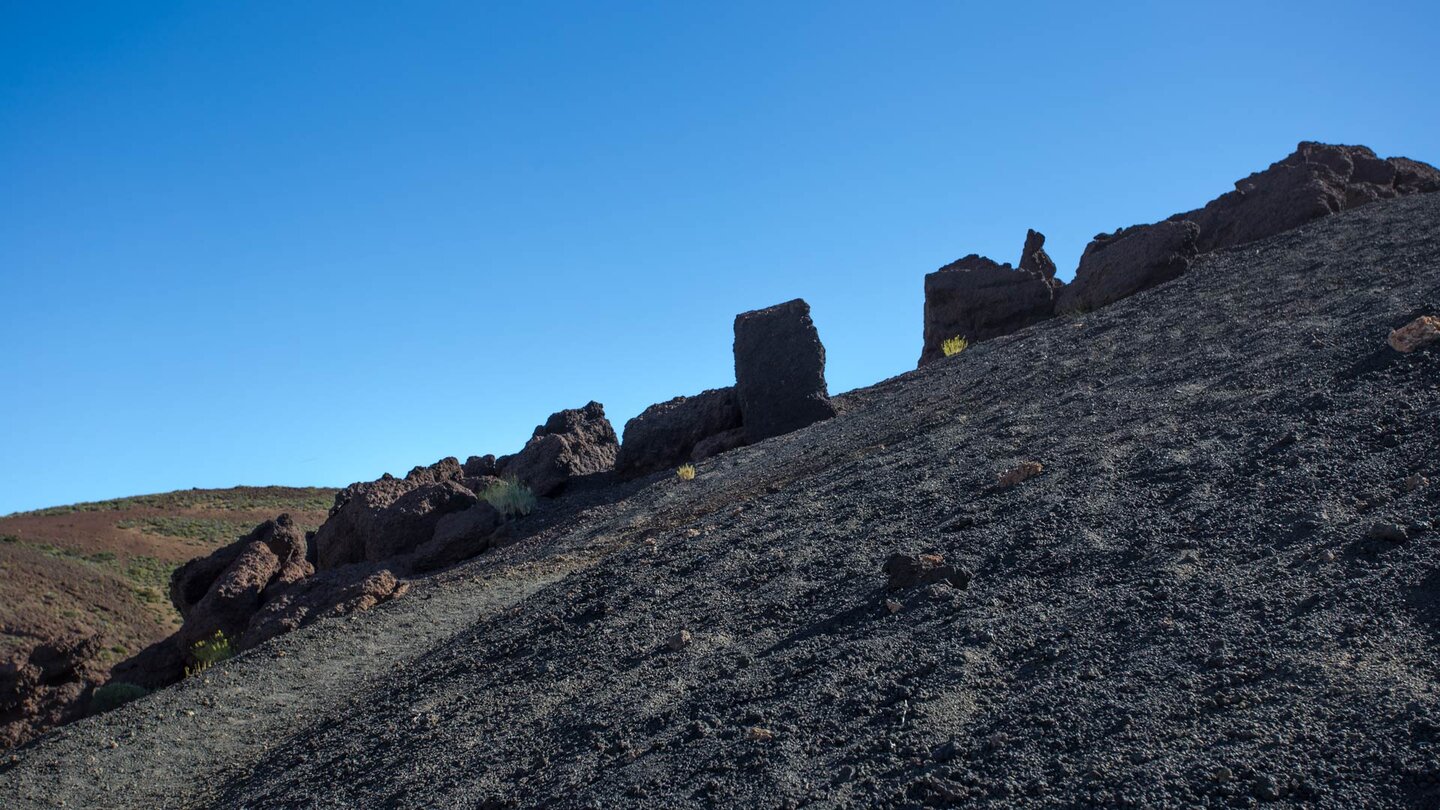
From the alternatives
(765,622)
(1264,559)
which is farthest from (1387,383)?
(765,622)

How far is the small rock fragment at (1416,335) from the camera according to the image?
27.7 ft

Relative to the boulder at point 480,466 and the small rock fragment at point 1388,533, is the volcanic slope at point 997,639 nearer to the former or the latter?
the small rock fragment at point 1388,533

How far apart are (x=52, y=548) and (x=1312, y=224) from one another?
1449 inches

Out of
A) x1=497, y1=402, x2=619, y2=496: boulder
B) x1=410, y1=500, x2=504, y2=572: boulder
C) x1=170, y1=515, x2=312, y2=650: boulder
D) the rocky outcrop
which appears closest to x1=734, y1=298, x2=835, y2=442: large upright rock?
x1=497, y1=402, x2=619, y2=496: boulder

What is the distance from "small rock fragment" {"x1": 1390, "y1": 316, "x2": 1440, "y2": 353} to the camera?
8430 millimetres

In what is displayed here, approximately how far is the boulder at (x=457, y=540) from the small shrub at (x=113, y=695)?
322 cm

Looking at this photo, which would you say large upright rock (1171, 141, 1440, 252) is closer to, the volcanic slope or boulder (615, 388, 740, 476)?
the volcanic slope

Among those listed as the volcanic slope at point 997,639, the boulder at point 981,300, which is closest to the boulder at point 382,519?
the volcanic slope at point 997,639

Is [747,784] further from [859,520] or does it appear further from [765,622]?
[859,520]

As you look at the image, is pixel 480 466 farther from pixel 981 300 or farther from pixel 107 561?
pixel 107 561

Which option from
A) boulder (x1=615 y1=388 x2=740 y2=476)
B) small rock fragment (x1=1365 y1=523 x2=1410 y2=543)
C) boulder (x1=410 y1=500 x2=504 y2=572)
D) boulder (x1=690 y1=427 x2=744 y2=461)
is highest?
boulder (x1=615 y1=388 x2=740 y2=476)

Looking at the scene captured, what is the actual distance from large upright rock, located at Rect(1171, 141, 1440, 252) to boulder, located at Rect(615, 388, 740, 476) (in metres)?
8.11

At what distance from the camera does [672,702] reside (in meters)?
6.00

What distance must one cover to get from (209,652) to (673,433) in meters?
6.88
